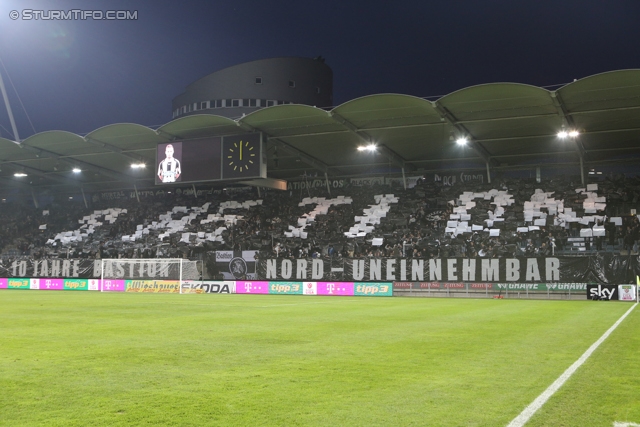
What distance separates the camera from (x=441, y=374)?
810 cm

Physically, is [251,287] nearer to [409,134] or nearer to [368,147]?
[368,147]

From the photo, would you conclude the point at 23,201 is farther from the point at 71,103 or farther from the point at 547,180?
the point at 547,180

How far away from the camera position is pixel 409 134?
38250 mm

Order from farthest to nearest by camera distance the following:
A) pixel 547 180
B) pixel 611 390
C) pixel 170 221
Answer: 1. pixel 170 221
2. pixel 547 180
3. pixel 611 390

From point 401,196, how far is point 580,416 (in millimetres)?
40472

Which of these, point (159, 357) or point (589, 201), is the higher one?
point (589, 201)

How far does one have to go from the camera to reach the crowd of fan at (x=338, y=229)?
36.8m

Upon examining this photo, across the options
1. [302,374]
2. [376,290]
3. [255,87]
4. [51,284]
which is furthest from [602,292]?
[255,87]

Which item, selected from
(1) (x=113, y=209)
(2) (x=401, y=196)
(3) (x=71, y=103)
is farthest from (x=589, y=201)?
(3) (x=71, y=103)

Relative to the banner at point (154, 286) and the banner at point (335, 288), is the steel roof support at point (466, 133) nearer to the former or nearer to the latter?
the banner at point (335, 288)

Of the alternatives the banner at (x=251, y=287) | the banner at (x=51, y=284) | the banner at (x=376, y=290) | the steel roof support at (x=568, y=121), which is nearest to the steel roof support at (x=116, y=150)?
the banner at (x=51, y=284)

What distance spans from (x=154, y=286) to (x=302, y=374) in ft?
108

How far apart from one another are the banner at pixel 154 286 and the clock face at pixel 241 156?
7790 millimetres

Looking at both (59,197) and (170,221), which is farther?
(59,197)
